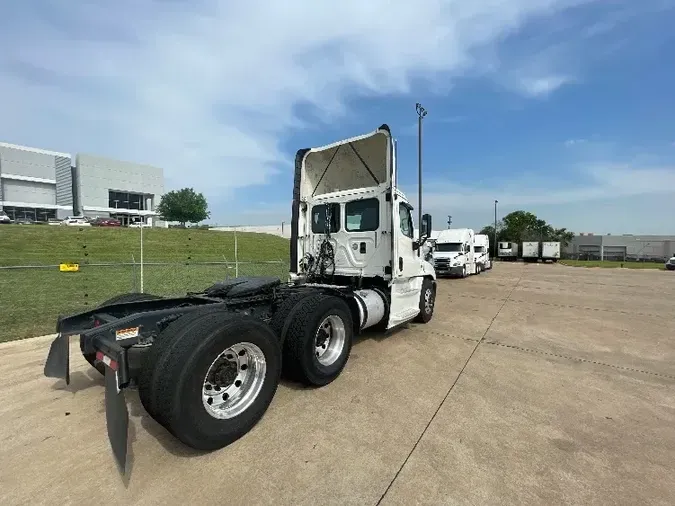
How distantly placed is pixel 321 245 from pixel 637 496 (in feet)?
17.1

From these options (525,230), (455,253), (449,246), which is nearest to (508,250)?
(525,230)

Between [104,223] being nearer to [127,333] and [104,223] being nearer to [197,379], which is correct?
[127,333]

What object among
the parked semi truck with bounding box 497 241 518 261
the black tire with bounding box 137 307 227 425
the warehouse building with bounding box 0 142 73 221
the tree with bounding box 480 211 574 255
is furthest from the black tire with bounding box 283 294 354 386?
the warehouse building with bounding box 0 142 73 221

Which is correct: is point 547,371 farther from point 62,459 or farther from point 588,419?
point 62,459

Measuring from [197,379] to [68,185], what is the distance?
9545cm

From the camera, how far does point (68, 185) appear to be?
7594 cm

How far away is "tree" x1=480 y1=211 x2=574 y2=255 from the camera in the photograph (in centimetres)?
5872

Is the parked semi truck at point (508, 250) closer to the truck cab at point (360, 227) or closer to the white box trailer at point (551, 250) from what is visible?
the white box trailer at point (551, 250)

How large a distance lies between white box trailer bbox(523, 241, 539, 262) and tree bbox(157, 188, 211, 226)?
2117 inches

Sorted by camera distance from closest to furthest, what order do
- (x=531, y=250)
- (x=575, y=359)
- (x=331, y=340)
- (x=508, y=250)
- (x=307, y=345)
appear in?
(x=307, y=345)
(x=331, y=340)
(x=575, y=359)
(x=531, y=250)
(x=508, y=250)

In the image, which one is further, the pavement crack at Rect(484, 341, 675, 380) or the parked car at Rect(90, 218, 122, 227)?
the parked car at Rect(90, 218, 122, 227)

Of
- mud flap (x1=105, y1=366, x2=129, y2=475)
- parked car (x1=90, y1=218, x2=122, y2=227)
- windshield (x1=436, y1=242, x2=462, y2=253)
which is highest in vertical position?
parked car (x1=90, y1=218, x2=122, y2=227)

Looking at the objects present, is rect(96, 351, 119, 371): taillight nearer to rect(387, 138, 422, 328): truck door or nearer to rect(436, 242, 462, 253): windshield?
rect(387, 138, 422, 328): truck door

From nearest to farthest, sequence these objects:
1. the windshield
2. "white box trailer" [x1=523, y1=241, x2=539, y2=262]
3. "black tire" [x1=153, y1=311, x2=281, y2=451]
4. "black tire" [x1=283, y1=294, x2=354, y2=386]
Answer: "black tire" [x1=153, y1=311, x2=281, y2=451], "black tire" [x1=283, y1=294, x2=354, y2=386], the windshield, "white box trailer" [x1=523, y1=241, x2=539, y2=262]
